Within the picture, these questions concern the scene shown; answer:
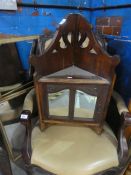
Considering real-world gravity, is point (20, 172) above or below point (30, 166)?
below

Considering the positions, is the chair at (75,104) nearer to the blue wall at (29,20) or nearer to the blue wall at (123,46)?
the blue wall at (123,46)

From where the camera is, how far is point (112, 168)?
998 millimetres

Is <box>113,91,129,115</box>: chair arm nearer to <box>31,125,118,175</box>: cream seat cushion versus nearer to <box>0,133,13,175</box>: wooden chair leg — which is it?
<box>31,125,118,175</box>: cream seat cushion

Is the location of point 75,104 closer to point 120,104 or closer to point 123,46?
point 120,104

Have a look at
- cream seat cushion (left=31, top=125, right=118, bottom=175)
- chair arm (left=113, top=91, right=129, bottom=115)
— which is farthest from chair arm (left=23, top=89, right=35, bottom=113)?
chair arm (left=113, top=91, right=129, bottom=115)

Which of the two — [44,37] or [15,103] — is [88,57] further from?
[15,103]

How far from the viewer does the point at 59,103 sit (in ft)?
3.53

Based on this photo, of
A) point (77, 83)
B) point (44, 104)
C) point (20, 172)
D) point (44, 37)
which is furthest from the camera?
point (20, 172)

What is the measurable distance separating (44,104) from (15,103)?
327 millimetres

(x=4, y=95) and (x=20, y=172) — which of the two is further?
(x=20, y=172)

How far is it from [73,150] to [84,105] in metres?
0.28

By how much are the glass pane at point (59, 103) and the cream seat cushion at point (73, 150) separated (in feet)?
0.48

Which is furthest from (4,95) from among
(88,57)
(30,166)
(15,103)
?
(88,57)

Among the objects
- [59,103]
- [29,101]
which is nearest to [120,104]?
[59,103]
